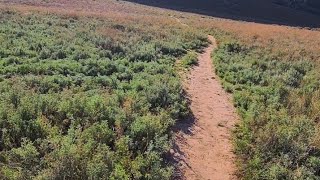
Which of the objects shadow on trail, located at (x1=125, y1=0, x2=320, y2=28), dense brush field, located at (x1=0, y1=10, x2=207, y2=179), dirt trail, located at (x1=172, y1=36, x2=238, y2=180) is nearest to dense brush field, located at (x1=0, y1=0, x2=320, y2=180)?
dense brush field, located at (x1=0, y1=10, x2=207, y2=179)

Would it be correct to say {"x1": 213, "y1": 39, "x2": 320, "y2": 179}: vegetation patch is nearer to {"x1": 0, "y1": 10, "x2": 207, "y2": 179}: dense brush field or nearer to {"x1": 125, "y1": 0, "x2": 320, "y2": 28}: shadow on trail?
{"x1": 0, "y1": 10, "x2": 207, "y2": 179}: dense brush field

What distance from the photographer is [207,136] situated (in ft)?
43.8

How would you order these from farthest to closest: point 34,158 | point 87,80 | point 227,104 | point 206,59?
point 206,59, point 227,104, point 87,80, point 34,158

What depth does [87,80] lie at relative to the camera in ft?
51.4

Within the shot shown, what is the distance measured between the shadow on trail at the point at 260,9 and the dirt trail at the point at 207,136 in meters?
69.5

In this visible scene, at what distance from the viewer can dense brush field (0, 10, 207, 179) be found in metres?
9.39

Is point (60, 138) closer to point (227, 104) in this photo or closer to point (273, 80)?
point (227, 104)

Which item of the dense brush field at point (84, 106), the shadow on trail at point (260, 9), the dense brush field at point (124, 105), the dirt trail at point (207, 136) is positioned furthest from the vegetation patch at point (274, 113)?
the shadow on trail at point (260, 9)

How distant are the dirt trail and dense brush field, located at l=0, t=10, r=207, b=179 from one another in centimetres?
64

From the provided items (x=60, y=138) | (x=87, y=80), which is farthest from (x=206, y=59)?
(x=60, y=138)

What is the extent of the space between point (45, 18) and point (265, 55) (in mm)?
17195

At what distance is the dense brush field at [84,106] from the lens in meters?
9.39

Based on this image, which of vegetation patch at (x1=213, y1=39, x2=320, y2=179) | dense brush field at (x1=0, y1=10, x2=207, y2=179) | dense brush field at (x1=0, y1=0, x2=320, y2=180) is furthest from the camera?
vegetation patch at (x1=213, y1=39, x2=320, y2=179)

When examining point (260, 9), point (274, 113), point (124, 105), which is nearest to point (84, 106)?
point (124, 105)
